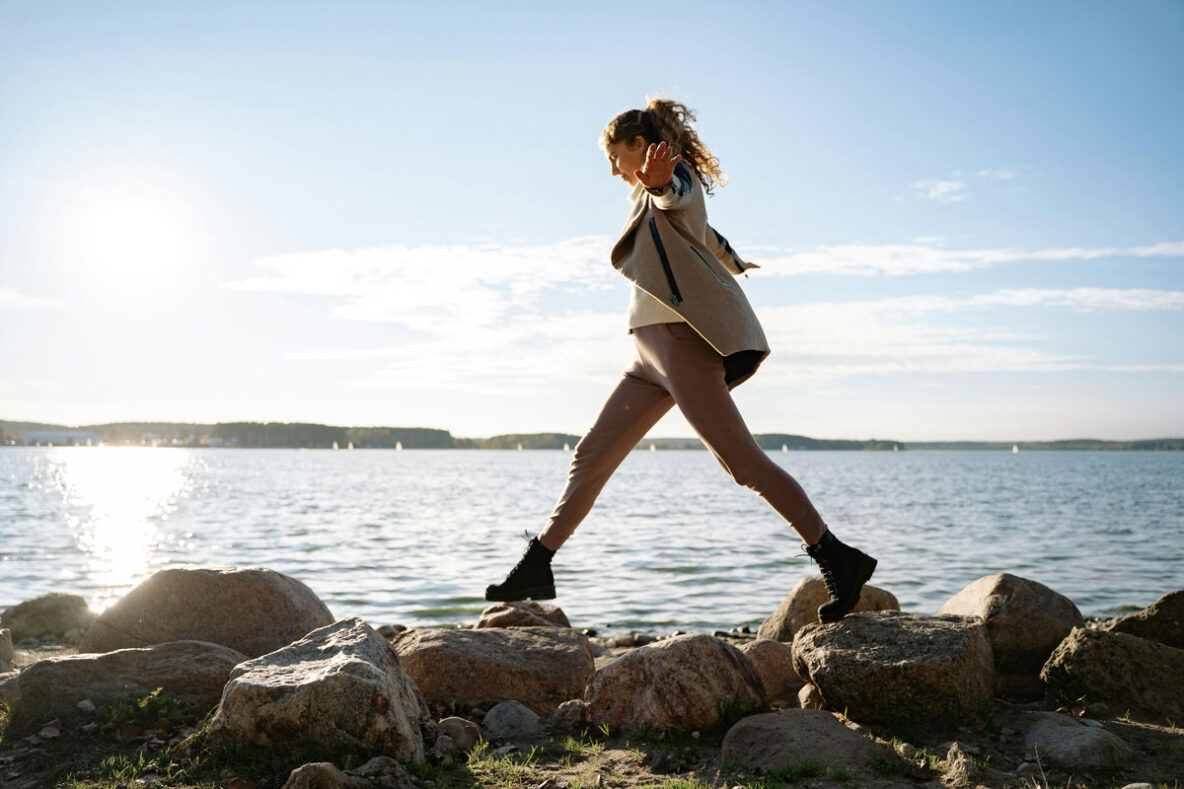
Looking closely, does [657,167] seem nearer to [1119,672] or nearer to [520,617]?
[1119,672]

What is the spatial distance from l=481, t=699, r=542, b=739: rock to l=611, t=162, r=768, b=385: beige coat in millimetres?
1966

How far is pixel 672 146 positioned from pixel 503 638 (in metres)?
3.07

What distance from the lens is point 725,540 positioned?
62.7 feet

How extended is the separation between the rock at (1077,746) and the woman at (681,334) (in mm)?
1020

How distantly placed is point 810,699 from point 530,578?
1633mm

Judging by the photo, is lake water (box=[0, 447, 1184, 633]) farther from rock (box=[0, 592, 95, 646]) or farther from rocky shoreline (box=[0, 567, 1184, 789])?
rocky shoreline (box=[0, 567, 1184, 789])

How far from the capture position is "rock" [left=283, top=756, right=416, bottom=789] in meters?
3.40

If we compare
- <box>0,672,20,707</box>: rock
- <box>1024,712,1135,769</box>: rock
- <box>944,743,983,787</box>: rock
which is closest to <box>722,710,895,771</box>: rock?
<box>944,743,983,787</box>: rock

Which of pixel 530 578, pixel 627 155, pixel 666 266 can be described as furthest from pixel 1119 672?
pixel 627 155

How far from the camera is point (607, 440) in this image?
4.74 m

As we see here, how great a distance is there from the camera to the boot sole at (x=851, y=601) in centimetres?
464

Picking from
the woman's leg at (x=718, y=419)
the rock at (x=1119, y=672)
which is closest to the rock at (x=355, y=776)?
the woman's leg at (x=718, y=419)

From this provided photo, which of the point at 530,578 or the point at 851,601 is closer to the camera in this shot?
the point at 851,601

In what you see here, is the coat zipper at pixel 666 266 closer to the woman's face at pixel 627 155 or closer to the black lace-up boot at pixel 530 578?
the woman's face at pixel 627 155
